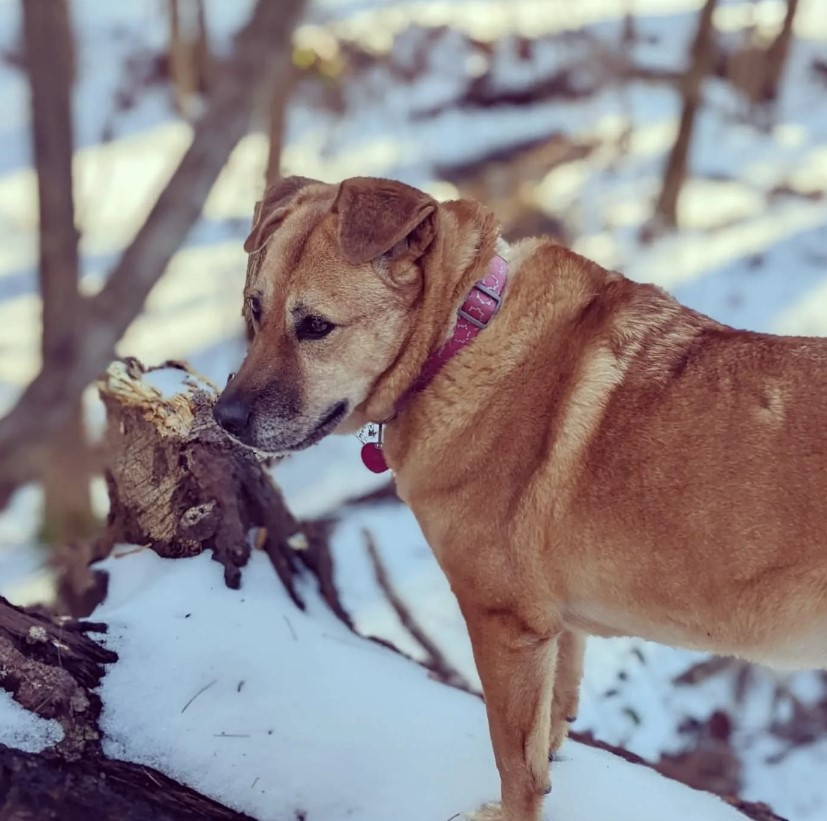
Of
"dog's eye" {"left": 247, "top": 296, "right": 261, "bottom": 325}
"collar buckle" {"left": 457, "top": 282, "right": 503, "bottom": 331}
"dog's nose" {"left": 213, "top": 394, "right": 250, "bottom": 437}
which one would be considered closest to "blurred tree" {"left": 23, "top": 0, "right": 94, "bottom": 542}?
"dog's eye" {"left": 247, "top": 296, "right": 261, "bottom": 325}

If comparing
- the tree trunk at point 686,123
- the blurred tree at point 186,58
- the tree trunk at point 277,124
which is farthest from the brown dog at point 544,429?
the blurred tree at point 186,58

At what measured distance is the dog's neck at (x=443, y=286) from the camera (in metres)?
2.73

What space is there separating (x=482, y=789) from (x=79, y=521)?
13.3 ft

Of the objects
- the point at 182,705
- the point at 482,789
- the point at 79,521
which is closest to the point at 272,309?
the point at 182,705

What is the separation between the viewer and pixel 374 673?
3.24 metres

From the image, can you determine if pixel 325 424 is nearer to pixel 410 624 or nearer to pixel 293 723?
pixel 293 723

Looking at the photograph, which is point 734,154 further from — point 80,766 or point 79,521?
point 80,766

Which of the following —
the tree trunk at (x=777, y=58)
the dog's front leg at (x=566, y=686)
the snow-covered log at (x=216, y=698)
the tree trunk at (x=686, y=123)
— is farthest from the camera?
the tree trunk at (x=777, y=58)

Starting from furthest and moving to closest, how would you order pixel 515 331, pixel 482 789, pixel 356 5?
1. pixel 356 5
2. pixel 482 789
3. pixel 515 331

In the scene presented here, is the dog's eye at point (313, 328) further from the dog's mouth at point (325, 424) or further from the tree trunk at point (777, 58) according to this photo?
the tree trunk at point (777, 58)

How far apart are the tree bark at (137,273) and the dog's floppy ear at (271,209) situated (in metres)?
0.57

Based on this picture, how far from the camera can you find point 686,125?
35.6 feet

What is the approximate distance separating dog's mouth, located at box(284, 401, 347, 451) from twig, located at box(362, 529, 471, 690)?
6.71ft

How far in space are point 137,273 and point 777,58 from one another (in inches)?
464
